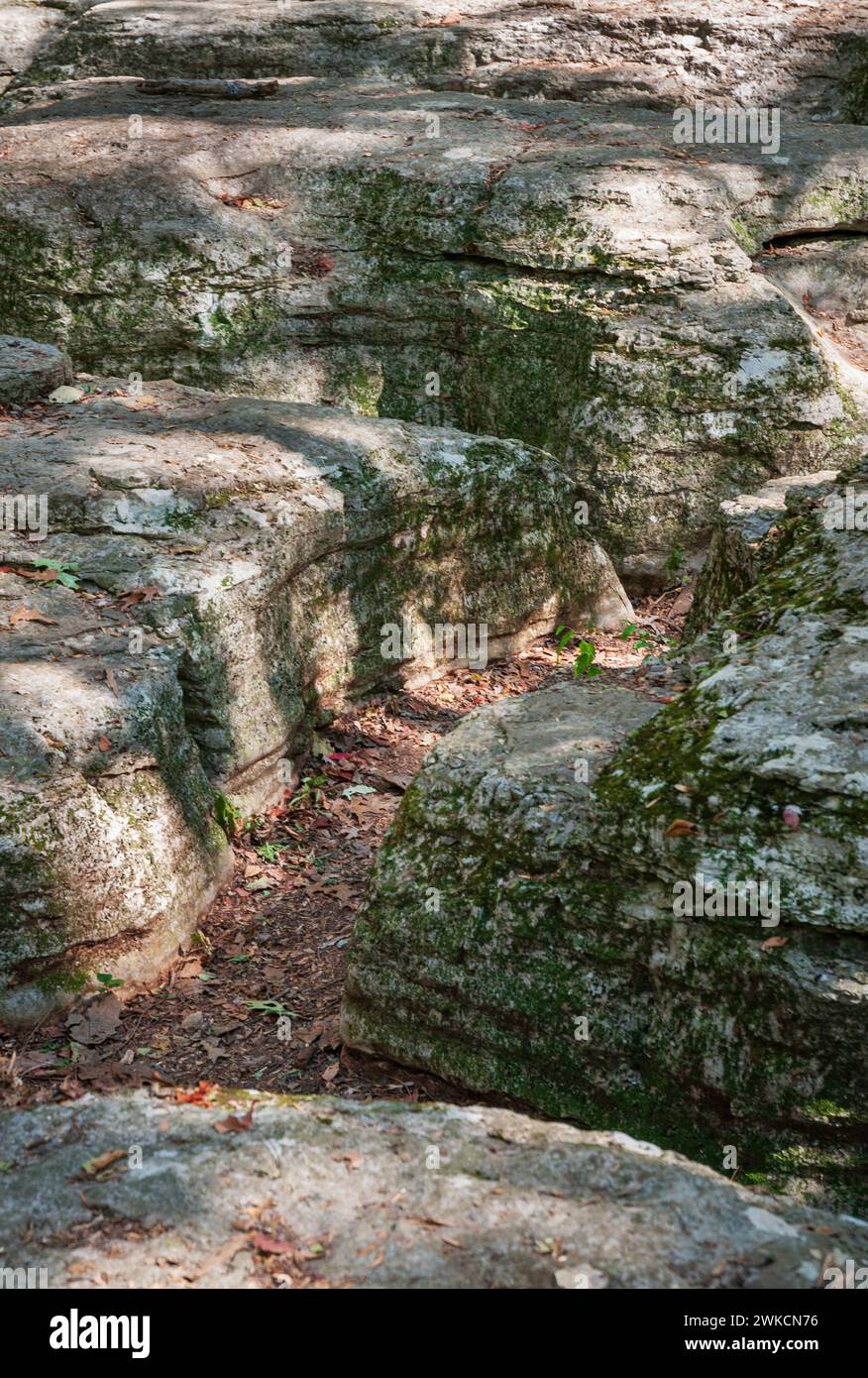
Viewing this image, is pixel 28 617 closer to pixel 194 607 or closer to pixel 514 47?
pixel 194 607

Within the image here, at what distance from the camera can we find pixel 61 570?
6.27 meters

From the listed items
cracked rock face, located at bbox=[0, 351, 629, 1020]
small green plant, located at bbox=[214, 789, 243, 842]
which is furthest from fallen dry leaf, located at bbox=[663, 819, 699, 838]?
small green plant, located at bbox=[214, 789, 243, 842]

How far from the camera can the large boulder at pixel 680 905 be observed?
→ 3816mm

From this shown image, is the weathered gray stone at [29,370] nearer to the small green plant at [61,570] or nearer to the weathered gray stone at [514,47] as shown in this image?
the small green plant at [61,570]

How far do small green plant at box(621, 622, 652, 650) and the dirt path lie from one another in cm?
140

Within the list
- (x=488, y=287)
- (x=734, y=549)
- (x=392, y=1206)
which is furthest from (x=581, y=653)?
(x=392, y=1206)

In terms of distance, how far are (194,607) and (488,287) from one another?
4401 millimetres

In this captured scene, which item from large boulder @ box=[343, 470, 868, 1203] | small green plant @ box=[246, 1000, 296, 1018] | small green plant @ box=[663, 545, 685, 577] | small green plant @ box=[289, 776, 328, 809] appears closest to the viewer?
large boulder @ box=[343, 470, 868, 1203]

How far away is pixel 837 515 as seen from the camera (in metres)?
4.86

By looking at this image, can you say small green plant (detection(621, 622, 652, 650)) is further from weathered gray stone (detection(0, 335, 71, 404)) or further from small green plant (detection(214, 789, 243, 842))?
weathered gray stone (detection(0, 335, 71, 404))

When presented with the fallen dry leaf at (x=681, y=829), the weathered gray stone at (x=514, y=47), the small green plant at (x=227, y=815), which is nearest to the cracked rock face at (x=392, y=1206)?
the fallen dry leaf at (x=681, y=829)

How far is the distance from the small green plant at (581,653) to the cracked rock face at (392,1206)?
13.8 ft

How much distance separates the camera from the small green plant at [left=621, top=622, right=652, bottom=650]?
8516 millimetres

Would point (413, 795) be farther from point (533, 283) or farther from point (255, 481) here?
point (533, 283)
